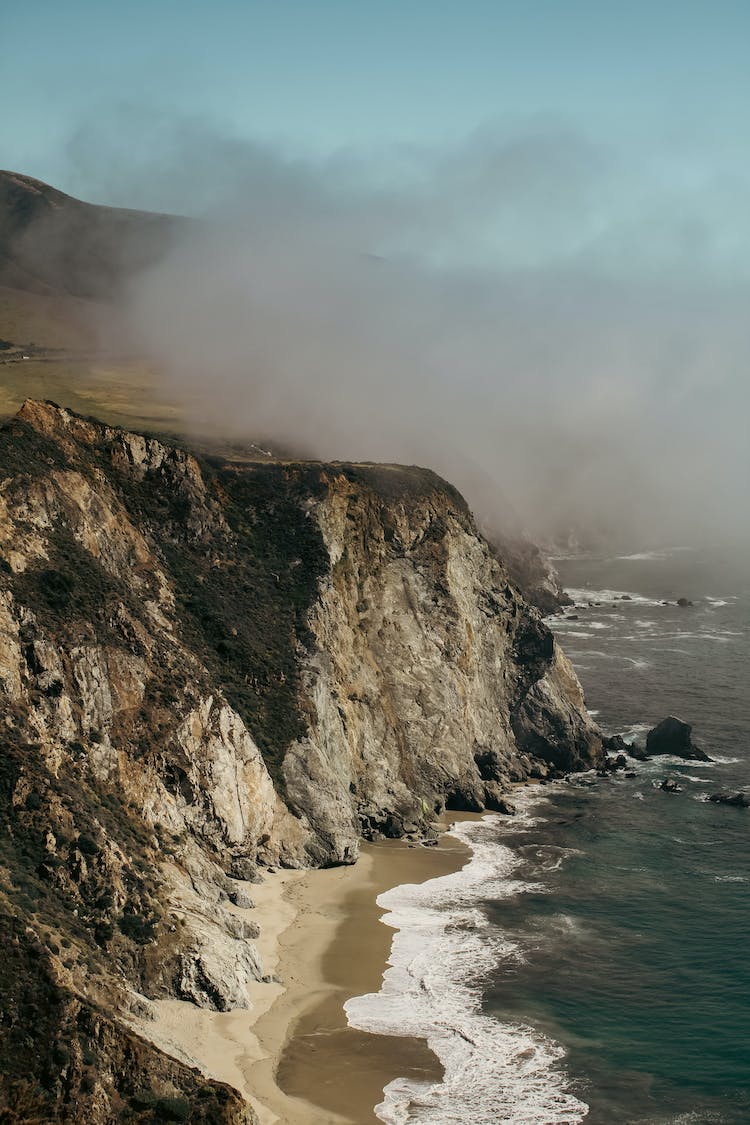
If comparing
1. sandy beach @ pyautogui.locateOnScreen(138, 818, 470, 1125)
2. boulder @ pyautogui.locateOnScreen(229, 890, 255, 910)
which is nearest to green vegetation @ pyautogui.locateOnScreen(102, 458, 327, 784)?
sandy beach @ pyautogui.locateOnScreen(138, 818, 470, 1125)

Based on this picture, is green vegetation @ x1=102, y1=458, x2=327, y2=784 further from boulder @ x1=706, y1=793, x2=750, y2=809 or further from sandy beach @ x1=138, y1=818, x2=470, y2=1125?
boulder @ x1=706, y1=793, x2=750, y2=809

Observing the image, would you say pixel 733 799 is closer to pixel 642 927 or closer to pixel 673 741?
pixel 673 741

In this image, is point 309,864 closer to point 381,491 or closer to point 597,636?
point 381,491

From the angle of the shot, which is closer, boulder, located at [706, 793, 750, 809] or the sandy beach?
the sandy beach

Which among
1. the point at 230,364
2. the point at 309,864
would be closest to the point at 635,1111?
the point at 309,864

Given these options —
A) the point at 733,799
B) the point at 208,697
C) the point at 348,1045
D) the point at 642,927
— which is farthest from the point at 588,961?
the point at 733,799

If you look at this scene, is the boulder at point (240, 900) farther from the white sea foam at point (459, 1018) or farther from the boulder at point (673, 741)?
the boulder at point (673, 741)

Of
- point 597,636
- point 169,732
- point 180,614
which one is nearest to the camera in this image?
point 169,732
